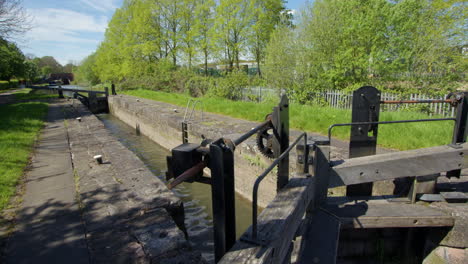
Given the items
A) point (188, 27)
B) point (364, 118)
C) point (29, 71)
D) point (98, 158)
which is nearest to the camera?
point (364, 118)

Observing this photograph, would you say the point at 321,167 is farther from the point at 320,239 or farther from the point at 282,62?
the point at 282,62

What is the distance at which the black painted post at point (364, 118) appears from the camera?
3.38m

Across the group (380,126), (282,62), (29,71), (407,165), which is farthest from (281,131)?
(29,71)

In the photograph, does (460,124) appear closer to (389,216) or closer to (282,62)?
(389,216)

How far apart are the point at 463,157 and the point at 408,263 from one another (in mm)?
1573

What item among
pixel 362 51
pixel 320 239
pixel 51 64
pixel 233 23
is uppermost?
pixel 51 64

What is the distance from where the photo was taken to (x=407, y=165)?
309 cm

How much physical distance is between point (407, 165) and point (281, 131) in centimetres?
166

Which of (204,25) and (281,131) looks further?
(204,25)

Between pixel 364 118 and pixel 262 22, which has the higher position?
pixel 262 22

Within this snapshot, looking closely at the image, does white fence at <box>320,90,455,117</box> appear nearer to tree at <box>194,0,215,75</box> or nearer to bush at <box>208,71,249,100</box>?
bush at <box>208,71,249,100</box>

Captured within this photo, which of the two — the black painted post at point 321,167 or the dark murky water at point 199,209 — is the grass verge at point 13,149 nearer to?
the dark murky water at point 199,209

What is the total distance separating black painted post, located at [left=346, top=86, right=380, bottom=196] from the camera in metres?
3.38

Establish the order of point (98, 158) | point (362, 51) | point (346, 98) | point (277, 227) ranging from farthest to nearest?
point (362, 51), point (346, 98), point (98, 158), point (277, 227)
